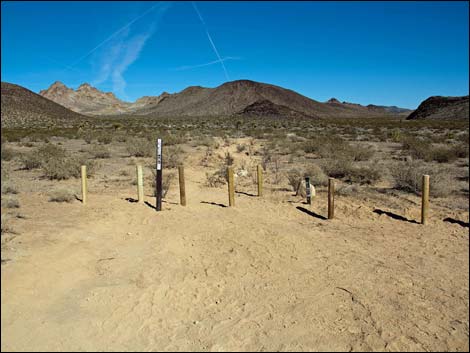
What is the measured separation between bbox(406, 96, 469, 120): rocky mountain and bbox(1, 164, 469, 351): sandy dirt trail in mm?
71286

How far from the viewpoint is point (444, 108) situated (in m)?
83.4

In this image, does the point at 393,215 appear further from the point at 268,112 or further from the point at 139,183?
the point at 268,112

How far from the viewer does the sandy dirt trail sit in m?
4.38

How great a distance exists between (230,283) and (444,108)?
90.0 meters

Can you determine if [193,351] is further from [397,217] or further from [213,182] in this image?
[213,182]

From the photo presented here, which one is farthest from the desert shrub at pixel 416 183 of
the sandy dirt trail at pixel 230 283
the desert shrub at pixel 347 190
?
the sandy dirt trail at pixel 230 283

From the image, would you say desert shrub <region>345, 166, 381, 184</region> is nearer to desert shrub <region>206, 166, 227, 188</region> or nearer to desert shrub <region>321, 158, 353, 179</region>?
desert shrub <region>321, 158, 353, 179</region>

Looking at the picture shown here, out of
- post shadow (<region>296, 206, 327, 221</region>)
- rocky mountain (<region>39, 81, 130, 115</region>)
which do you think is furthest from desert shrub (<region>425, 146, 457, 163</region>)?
rocky mountain (<region>39, 81, 130, 115</region>)

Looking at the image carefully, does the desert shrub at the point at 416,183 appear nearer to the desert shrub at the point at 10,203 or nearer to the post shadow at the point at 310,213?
the post shadow at the point at 310,213

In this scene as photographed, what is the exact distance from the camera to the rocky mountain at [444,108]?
73812 millimetres

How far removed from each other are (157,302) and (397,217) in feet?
19.3

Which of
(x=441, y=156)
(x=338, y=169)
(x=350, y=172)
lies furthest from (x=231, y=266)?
(x=441, y=156)

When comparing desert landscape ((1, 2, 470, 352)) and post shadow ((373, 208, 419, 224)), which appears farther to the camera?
post shadow ((373, 208, 419, 224))

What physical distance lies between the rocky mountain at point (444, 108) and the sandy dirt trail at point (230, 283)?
234ft
